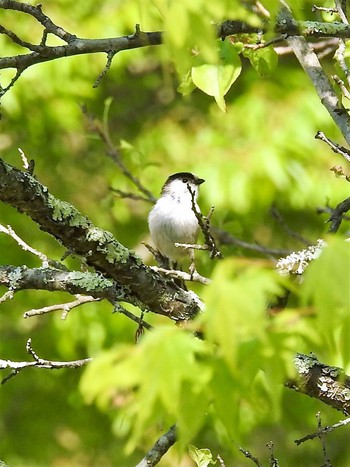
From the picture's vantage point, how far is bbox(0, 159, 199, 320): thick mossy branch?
8.04 feet

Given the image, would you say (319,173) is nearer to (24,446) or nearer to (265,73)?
(24,446)

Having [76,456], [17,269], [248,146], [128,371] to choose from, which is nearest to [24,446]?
[76,456]

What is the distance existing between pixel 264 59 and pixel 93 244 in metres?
0.93

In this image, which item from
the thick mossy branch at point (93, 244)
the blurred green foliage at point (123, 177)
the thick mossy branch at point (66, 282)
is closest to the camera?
the thick mossy branch at point (93, 244)

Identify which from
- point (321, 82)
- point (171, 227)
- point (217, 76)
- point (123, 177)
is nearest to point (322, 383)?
point (217, 76)

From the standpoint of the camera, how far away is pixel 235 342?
1485 mm

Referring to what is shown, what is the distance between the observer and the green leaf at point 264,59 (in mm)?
3143

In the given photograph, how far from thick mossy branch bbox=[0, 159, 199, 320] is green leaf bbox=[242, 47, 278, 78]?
771 millimetres

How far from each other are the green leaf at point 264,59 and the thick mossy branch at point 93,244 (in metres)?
0.77

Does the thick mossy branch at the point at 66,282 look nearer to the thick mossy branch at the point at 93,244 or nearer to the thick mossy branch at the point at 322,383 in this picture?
the thick mossy branch at the point at 93,244

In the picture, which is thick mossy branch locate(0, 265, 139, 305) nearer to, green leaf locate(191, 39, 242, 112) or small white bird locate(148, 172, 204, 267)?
green leaf locate(191, 39, 242, 112)

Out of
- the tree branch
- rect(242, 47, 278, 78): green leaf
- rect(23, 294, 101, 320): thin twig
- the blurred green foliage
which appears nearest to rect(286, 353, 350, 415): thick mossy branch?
rect(23, 294, 101, 320): thin twig

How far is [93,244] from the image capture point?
2.63 m

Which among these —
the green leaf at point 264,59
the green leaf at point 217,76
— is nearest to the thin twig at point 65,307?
the green leaf at point 217,76
